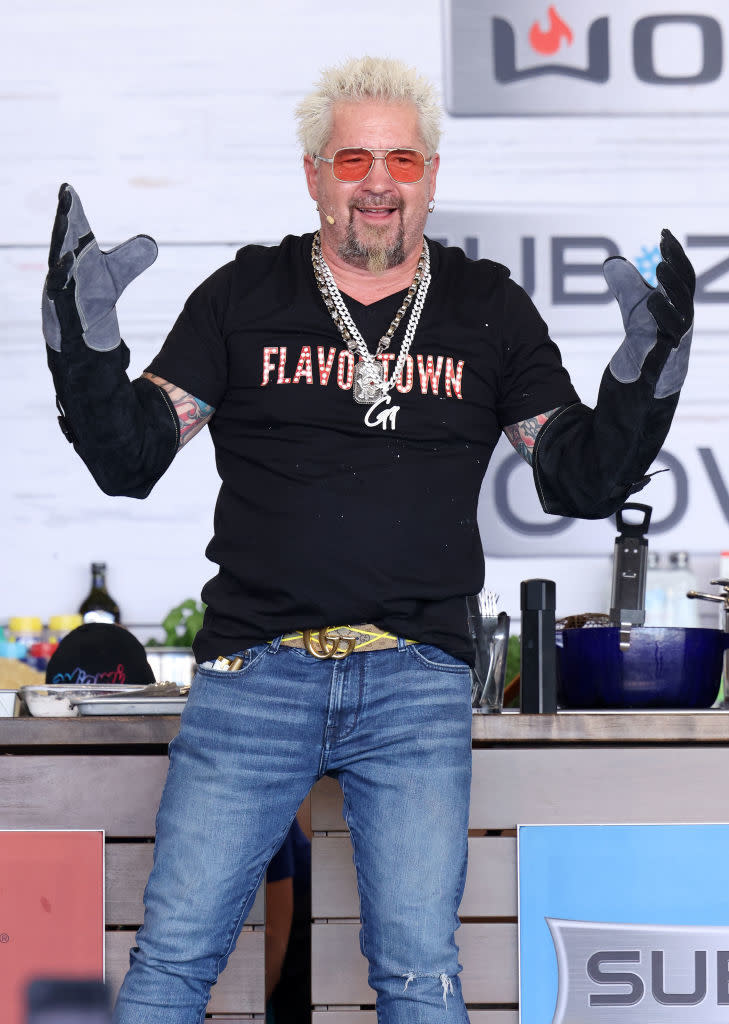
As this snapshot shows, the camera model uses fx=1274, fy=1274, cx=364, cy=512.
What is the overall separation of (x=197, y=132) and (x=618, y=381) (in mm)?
1951

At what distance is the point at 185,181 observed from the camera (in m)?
3.04

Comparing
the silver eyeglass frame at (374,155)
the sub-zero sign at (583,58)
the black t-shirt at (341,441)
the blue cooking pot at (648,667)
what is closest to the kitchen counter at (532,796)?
the blue cooking pot at (648,667)

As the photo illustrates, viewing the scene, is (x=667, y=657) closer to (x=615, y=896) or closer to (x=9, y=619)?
(x=615, y=896)

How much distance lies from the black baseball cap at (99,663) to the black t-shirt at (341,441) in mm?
624

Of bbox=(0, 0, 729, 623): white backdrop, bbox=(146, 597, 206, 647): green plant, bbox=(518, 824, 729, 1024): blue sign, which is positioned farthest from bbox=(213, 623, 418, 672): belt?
bbox=(0, 0, 729, 623): white backdrop

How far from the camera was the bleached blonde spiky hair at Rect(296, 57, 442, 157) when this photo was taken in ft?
4.78

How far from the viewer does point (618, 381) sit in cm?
137

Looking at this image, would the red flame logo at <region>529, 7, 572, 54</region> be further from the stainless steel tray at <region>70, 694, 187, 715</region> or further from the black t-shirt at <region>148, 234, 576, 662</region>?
the stainless steel tray at <region>70, 694, 187, 715</region>

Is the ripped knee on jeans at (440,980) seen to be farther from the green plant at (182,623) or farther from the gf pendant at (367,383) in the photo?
the green plant at (182,623)

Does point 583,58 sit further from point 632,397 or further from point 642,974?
point 642,974

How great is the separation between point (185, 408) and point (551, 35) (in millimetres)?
1955

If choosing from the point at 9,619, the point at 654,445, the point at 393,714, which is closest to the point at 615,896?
the point at 393,714

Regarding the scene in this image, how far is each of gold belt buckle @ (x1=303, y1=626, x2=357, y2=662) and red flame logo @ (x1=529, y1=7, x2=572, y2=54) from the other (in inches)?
82.0

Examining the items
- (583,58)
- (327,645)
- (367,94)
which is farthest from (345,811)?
(583,58)
